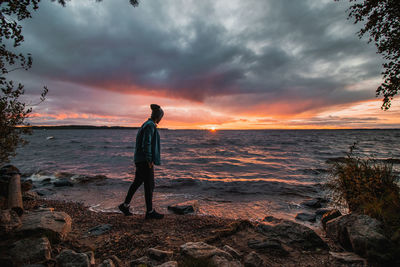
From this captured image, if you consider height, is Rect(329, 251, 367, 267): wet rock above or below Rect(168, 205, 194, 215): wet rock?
above

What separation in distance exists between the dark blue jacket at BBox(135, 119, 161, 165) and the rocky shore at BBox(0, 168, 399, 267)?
5.43ft

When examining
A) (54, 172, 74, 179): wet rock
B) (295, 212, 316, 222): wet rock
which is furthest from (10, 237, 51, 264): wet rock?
(54, 172, 74, 179): wet rock

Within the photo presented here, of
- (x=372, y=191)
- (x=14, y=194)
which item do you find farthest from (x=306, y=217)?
(x=14, y=194)

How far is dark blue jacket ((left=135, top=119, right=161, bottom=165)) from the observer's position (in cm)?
459

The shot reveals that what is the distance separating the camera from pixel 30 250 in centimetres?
260

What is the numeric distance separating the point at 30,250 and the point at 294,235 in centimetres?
450

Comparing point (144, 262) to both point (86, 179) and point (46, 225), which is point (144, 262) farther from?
point (86, 179)

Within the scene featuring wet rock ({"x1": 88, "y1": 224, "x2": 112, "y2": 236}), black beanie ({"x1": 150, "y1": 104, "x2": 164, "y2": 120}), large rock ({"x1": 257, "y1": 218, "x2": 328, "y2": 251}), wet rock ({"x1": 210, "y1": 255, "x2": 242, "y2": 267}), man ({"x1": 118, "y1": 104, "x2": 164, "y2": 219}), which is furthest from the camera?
black beanie ({"x1": 150, "y1": 104, "x2": 164, "y2": 120})

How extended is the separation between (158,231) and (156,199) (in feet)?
12.1

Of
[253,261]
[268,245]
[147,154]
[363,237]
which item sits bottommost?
[268,245]

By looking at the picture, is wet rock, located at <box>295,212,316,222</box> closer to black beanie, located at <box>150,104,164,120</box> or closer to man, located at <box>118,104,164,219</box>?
man, located at <box>118,104,164,219</box>

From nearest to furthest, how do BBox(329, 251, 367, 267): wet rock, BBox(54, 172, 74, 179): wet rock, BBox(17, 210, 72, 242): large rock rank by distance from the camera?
BBox(329, 251, 367, 267): wet rock
BBox(17, 210, 72, 242): large rock
BBox(54, 172, 74, 179): wet rock

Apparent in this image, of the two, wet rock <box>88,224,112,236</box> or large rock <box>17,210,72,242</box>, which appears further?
→ wet rock <box>88,224,112,236</box>

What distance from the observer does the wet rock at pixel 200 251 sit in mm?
2755
